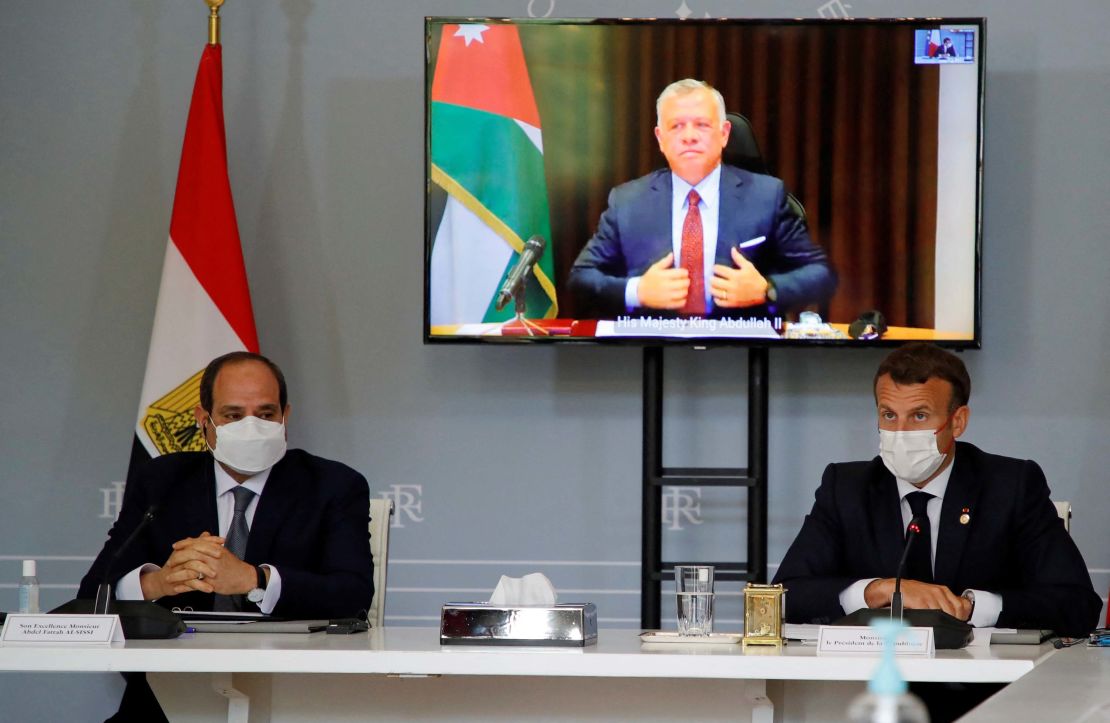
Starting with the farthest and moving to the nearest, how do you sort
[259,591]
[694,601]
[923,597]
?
[259,591] → [923,597] → [694,601]

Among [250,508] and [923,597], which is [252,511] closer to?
[250,508]

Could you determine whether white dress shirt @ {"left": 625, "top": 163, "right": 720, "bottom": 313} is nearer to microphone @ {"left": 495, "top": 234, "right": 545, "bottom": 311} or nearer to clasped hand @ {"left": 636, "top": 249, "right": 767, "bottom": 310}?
clasped hand @ {"left": 636, "top": 249, "right": 767, "bottom": 310}

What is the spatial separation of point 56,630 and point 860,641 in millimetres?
1349

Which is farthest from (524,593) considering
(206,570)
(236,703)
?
(206,570)

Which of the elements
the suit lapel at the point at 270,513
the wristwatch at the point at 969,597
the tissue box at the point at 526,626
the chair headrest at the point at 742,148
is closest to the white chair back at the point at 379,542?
the suit lapel at the point at 270,513

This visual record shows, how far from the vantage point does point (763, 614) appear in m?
2.51

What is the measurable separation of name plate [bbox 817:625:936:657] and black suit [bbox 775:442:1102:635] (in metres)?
0.47

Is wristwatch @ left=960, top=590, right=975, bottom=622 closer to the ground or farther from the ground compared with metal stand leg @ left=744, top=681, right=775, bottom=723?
farther from the ground

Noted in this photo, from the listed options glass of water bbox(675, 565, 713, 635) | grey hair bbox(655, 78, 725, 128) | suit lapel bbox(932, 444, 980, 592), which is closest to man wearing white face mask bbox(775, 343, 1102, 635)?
suit lapel bbox(932, 444, 980, 592)

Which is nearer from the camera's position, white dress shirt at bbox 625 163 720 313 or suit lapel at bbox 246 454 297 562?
suit lapel at bbox 246 454 297 562

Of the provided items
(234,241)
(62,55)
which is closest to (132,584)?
(234,241)

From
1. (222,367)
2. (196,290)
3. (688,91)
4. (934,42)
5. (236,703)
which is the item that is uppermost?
(934,42)

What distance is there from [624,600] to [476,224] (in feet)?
4.23

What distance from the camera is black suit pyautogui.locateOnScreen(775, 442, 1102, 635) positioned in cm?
290
